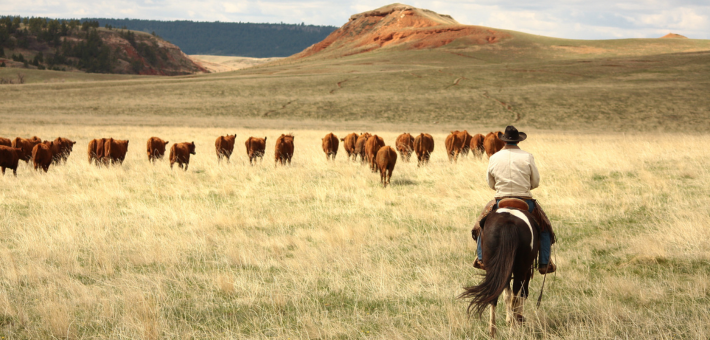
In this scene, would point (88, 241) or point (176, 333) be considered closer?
point (176, 333)

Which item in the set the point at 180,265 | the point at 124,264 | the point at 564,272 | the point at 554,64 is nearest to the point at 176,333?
the point at 180,265

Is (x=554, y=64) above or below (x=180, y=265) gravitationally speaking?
above

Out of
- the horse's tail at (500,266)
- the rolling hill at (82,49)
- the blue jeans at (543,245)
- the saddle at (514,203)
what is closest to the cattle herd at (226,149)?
the blue jeans at (543,245)

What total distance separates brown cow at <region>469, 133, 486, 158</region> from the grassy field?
5543mm

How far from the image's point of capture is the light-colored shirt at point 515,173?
446cm

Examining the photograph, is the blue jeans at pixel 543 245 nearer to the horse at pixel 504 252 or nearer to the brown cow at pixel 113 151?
the horse at pixel 504 252

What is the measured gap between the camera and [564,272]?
6.07 metres

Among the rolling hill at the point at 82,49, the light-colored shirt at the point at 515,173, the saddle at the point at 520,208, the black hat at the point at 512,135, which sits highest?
the rolling hill at the point at 82,49

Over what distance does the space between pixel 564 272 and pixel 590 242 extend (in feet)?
5.40

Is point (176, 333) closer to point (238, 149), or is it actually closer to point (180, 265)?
point (180, 265)

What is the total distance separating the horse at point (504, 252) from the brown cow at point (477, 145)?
48.6 ft

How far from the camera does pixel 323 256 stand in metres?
6.62

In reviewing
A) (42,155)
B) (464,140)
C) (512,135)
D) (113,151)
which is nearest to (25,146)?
(42,155)

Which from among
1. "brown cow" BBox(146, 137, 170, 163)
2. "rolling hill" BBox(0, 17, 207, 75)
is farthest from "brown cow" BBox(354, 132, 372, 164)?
"rolling hill" BBox(0, 17, 207, 75)
